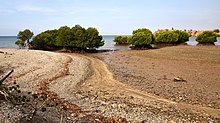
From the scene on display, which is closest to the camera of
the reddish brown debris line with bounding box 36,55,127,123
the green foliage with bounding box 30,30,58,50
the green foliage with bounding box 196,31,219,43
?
the reddish brown debris line with bounding box 36,55,127,123

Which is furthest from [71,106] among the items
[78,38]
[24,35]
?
[24,35]

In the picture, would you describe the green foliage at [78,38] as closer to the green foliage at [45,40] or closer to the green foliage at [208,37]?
the green foliage at [45,40]

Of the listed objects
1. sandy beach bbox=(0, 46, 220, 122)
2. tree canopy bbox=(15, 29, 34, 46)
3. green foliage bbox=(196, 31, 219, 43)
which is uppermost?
tree canopy bbox=(15, 29, 34, 46)

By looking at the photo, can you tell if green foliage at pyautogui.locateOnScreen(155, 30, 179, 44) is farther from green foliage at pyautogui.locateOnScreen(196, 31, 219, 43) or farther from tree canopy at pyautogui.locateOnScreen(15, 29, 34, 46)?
tree canopy at pyautogui.locateOnScreen(15, 29, 34, 46)

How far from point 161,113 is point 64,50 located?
170 feet

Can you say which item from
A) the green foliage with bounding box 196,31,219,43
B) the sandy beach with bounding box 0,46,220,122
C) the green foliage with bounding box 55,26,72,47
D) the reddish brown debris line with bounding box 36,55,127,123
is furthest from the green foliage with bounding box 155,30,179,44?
the reddish brown debris line with bounding box 36,55,127,123

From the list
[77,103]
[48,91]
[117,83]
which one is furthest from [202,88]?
[48,91]

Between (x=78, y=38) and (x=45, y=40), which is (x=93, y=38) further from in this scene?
(x=45, y=40)

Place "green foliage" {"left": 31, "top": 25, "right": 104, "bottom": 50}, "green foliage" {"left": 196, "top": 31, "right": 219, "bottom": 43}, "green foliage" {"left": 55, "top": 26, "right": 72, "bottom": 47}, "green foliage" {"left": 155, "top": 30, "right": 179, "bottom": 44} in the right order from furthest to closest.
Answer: "green foliage" {"left": 155, "top": 30, "right": 179, "bottom": 44}
"green foliage" {"left": 196, "top": 31, "right": 219, "bottom": 43}
"green foliage" {"left": 55, "top": 26, "right": 72, "bottom": 47}
"green foliage" {"left": 31, "top": 25, "right": 104, "bottom": 50}

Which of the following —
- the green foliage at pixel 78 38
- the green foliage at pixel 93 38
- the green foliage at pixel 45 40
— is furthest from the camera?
the green foliage at pixel 45 40

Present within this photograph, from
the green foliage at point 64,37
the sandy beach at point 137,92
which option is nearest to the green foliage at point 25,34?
the green foliage at point 64,37

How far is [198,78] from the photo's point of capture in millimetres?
25859

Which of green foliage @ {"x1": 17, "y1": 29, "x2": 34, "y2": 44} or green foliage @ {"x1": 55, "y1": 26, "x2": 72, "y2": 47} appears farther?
green foliage @ {"x1": 17, "y1": 29, "x2": 34, "y2": 44}

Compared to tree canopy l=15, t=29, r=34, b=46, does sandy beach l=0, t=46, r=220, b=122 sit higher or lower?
lower
